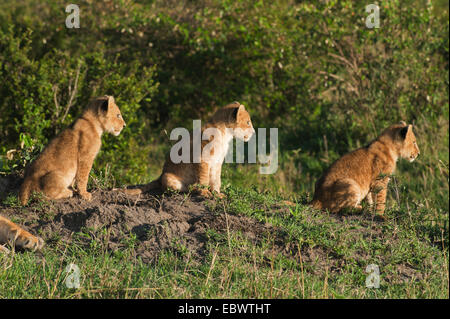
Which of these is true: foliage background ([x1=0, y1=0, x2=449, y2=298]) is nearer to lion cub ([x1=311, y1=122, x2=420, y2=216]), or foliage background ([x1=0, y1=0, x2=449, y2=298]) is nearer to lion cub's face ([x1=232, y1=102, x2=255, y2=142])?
lion cub ([x1=311, y1=122, x2=420, y2=216])

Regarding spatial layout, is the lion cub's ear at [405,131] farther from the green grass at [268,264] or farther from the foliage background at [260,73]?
the foliage background at [260,73]

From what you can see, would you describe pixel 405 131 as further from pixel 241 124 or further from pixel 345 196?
pixel 241 124

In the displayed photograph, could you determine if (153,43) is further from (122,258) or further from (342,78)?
(122,258)

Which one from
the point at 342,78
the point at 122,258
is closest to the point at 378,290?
the point at 122,258

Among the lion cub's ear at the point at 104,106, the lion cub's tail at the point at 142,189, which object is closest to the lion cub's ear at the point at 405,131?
the lion cub's tail at the point at 142,189

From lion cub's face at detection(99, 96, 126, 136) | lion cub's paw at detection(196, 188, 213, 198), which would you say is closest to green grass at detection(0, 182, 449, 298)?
lion cub's paw at detection(196, 188, 213, 198)

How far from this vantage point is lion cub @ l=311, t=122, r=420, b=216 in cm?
809

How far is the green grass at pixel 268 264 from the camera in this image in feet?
18.3

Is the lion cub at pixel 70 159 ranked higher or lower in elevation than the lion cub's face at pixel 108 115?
lower

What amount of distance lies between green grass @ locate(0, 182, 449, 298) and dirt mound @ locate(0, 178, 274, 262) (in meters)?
0.10

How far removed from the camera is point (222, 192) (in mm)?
8391

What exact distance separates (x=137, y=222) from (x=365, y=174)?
3150 millimetres

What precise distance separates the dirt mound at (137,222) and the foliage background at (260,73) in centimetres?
367
